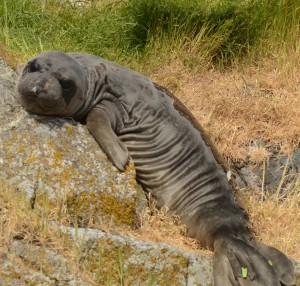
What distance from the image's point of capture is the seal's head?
6723 millimetres

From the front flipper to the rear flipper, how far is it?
3.59 feet

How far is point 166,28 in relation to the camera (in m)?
10.5

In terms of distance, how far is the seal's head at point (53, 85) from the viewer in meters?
6.72

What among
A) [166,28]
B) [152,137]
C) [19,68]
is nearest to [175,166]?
[152,137]

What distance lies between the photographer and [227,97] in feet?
32.1

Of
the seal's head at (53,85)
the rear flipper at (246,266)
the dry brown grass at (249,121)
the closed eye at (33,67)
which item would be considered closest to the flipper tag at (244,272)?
the rear flipper at (246,266)

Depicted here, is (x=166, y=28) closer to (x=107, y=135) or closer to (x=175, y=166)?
(x=175, y=166)

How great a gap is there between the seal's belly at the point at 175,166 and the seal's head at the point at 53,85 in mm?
611

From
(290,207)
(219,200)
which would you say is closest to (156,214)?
(219,200)

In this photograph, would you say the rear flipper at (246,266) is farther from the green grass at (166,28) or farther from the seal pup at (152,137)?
the green grass at (166,28)

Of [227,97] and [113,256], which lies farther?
[227,97]

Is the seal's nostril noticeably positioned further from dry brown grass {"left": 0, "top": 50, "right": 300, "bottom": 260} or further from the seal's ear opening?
dry brown grass {"left": 0, "top": 50, "right": 300, "bottom": 260}

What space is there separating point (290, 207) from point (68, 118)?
258cm

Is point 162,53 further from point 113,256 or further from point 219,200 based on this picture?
point 113,256
